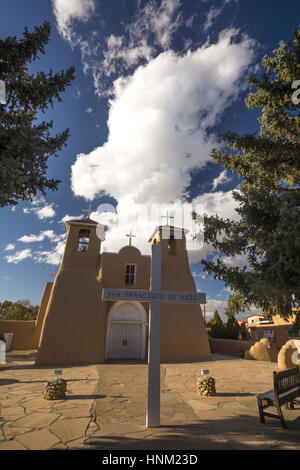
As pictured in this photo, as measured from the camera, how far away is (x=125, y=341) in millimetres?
14859

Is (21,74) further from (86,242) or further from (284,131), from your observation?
(86,242)

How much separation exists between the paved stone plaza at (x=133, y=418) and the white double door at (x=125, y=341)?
6.03m

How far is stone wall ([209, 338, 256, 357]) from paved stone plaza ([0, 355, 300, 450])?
917cm

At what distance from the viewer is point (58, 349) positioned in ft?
42.3

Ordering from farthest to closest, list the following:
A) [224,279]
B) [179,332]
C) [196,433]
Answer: [179,332] < [224,279] < [196,433]

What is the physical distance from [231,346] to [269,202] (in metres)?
15.9

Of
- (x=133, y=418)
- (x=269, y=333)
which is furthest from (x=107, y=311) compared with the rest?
(x=269, y=333)

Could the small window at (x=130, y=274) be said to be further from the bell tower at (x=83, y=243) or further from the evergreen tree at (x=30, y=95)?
the evergreen tree at (x=30, y=95)

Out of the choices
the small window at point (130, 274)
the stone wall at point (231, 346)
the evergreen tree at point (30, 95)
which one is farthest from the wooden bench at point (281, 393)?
the stone wall at point (231, 346)

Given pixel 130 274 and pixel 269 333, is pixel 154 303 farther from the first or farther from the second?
pixel 269 333

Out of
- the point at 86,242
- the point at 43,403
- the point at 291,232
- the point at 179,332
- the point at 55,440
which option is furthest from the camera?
the point at 86,242
